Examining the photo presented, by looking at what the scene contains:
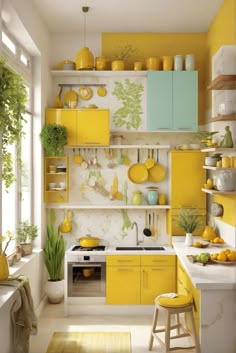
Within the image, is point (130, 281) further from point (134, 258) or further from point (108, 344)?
point (108, 344)

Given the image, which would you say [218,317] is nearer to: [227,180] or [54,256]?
[227,180]

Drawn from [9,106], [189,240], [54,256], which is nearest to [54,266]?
[54,256]

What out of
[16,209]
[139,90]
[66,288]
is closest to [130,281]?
[66,288]

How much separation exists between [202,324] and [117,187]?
257 centimetres

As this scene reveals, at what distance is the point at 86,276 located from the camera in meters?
5.09

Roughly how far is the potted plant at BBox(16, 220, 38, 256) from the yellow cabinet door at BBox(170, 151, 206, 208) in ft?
5.36

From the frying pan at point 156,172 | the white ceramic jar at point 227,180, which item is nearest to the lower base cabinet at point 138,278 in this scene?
the frying pan at point 156,172

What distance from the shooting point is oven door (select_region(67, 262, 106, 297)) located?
16.6 feet

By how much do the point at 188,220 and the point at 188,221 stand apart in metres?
0.03

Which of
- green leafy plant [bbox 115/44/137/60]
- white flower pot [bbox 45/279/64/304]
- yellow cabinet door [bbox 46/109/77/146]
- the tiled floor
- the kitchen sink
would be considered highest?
green leafy plant [bbox 115/44/137/60]

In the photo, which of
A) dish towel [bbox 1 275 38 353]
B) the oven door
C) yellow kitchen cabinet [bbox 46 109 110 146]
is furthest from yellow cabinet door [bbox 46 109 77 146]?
dish towel [bbox 1 275 38 353]

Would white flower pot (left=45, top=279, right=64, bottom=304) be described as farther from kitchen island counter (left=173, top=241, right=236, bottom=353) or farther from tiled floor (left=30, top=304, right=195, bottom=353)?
kitchen island counter (left=173, top=241, right=236, bottom=353)

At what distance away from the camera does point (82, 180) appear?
18.6 ft

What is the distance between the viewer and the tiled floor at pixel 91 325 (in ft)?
13.7
